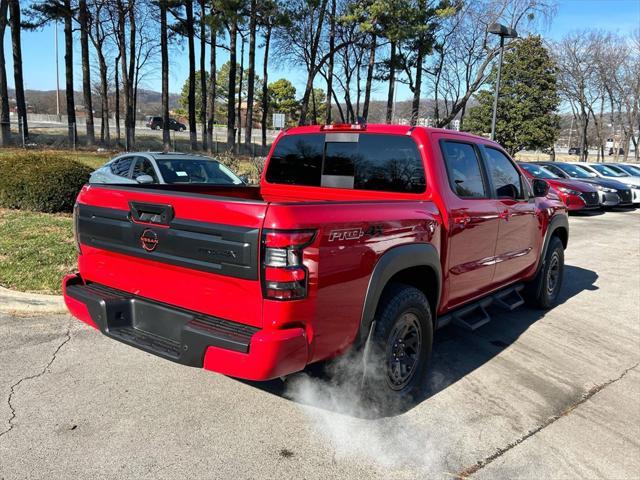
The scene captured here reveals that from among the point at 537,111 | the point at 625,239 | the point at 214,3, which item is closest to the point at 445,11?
the point at 537,111

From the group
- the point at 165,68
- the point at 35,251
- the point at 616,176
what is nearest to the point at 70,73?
the point at 165,68

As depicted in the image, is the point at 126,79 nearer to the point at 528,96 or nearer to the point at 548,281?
the point at 528,96

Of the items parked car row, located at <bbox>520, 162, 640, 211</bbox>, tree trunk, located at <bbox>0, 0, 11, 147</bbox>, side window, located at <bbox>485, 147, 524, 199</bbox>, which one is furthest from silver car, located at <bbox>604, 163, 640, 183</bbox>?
tree trunk, located at <bbox>0, 0, 11, 147</bbox>

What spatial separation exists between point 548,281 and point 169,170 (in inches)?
272

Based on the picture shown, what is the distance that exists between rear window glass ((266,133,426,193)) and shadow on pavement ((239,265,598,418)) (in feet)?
4.87

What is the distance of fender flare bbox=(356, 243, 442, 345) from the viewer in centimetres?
301

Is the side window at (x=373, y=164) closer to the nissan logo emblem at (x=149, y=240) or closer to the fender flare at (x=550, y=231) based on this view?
the nissan logo emblem at (x=149, y=240)

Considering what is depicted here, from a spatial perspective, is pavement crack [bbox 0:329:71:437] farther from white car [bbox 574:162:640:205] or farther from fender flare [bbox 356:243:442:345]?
white car [bbox 574:162:640:205]

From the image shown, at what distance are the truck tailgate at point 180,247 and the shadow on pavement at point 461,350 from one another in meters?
1.06

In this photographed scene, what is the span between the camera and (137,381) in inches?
147

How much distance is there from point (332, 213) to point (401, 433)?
59.6 inches

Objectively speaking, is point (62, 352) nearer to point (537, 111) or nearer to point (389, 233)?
point (389, 233)

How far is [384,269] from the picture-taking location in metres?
3.05

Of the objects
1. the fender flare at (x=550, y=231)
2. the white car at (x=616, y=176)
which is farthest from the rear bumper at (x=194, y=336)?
the white car at (x=616, y=176)
